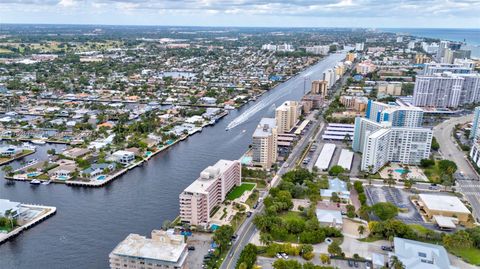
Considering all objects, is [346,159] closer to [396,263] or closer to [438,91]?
[396,263]

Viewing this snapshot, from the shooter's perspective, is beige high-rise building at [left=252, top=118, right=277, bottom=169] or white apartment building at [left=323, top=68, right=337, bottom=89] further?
white apartment building at [left=323, top=68, right=337, bottom=89]

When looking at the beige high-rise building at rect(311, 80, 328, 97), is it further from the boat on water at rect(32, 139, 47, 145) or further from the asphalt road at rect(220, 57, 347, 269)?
the boat on water at rect(32, 139, 47, 145)

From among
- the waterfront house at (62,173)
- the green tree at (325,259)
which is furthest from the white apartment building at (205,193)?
the waterfront house at (62,173)

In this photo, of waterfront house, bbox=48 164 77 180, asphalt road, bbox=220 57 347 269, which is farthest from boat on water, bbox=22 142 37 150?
asphalt road, bbox=220 57 347 269

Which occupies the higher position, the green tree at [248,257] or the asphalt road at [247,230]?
the green tree at [248,257]

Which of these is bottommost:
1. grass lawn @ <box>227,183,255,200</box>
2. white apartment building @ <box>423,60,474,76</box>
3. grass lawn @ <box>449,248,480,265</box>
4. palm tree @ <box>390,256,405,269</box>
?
grass lawn @ <box>449,248,480,265</box>

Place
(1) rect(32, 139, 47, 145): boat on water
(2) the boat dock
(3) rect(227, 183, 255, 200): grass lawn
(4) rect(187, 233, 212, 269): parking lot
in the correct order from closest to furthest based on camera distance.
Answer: (4) rect(187, 233, 212, 269): parking lot, (2) the boat dock, (3) rect(227, 183, 255, 200): grass lawn, (1) rect(32, 139, 47, 145): boat on water

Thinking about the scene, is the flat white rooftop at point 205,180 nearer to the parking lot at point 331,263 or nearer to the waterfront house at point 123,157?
the parking lot at point 331,263
